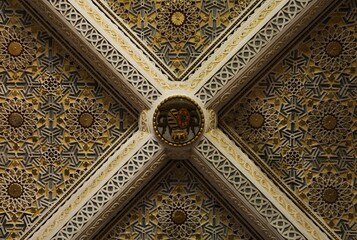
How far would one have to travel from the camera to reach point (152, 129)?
4715 millimetres

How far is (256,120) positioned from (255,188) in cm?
41

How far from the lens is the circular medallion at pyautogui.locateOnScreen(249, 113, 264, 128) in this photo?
4.86 metres

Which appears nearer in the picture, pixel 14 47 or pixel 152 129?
pixel 152 129

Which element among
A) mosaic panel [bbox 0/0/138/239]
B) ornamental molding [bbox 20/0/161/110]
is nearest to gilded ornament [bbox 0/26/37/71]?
mosaic panel [bbox 0/0/138/239]

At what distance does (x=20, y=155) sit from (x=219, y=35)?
130 cm

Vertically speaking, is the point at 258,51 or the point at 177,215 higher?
the point at 258,51

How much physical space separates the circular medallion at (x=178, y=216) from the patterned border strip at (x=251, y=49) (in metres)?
0.64

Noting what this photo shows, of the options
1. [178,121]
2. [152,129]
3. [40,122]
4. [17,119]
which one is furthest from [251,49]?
[17,119]

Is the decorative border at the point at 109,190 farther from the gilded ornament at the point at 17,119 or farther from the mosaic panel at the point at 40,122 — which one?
the gilded ornament at the point at 17,119

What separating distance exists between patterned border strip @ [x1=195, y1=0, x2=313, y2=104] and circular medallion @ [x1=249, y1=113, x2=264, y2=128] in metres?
0.29

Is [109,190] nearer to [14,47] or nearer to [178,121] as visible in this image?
[178,121]

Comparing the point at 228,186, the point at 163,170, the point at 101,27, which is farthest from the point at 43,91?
the point at 228,186

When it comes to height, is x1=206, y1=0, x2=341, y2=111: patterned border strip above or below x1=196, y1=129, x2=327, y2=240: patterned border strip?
above

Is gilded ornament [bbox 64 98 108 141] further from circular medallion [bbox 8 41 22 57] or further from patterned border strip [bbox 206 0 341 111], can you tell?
patterned border strip [bbox 206 0 341 111]
